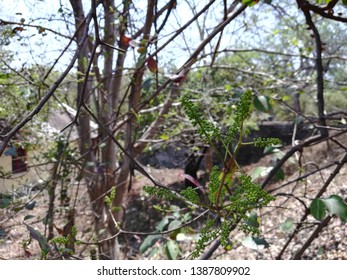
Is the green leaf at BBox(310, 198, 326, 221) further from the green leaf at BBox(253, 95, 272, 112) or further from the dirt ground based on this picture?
the green leaf at BBox(253, 95, 272, 112)

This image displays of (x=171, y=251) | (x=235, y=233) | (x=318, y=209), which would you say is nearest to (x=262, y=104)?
(x=318, y=209)

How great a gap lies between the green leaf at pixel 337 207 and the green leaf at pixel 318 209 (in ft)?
0.03

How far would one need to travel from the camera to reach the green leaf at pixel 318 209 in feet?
2.24

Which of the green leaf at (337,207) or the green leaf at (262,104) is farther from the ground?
the green leaf at (262,104)

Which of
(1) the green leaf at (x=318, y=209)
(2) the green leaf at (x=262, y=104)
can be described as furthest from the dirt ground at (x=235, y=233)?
(2) the green leaf at (x=262, y=104)

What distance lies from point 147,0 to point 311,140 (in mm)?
542

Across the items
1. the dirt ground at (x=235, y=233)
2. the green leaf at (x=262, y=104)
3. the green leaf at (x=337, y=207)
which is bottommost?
the dirt ground at (x=235, y=233)

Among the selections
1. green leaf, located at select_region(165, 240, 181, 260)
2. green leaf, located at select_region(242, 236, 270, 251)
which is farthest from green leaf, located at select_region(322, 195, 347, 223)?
green leaf, located at select_region(165, 240, 181, 260)

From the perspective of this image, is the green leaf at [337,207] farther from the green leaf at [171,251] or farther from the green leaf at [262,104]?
the green leaf at [171,251]

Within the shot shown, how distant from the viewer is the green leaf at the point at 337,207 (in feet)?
2.15

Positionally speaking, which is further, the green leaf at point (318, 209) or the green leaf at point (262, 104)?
the green leaf at point (262, 104)

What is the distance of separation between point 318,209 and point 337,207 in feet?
0.12

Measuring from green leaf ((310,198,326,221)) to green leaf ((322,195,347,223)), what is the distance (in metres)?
0.01

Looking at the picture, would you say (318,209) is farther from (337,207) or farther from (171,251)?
(171,251)
